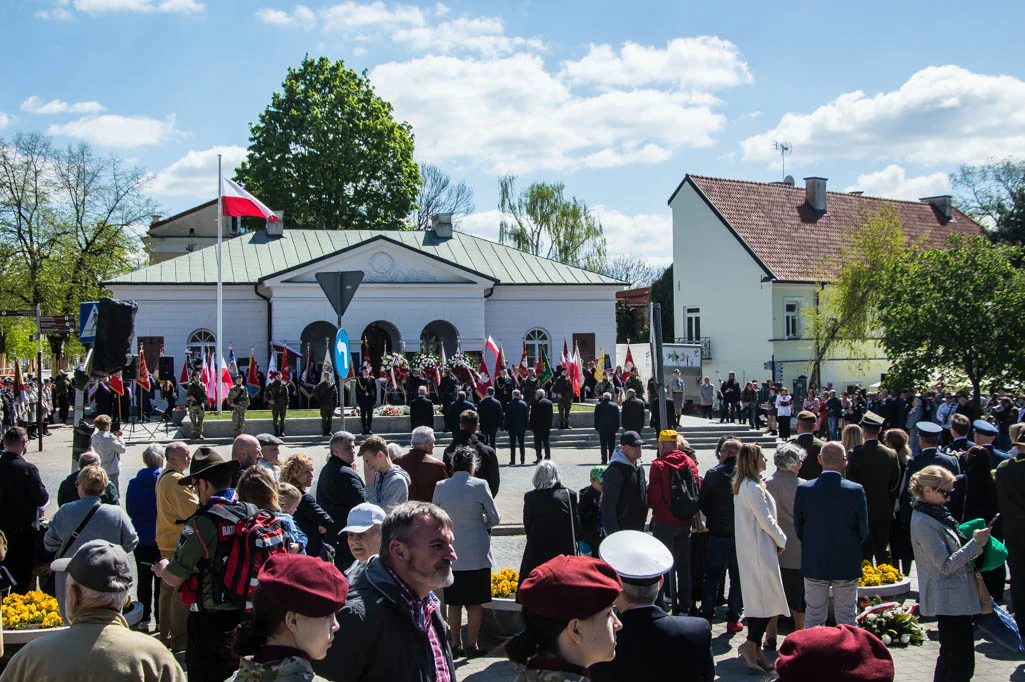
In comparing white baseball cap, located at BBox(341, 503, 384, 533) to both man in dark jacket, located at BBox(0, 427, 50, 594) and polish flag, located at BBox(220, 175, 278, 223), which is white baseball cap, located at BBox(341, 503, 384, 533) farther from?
polish flag, located at BBox(220, 175, 278, 223)

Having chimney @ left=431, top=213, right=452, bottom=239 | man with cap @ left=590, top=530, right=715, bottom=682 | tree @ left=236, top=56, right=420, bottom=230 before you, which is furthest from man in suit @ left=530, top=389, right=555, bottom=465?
tree @ left=236, top=56, right=420, bottom=230

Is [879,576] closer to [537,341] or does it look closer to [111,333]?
[111,333]

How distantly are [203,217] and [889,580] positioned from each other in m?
67.0

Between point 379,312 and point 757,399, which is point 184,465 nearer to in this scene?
point 757,399

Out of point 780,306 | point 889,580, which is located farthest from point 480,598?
point 780,306

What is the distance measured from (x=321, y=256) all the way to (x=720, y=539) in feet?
101

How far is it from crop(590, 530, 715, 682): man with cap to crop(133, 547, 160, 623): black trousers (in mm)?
5565

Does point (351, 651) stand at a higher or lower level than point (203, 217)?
lower

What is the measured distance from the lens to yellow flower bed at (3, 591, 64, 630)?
7.25 metres

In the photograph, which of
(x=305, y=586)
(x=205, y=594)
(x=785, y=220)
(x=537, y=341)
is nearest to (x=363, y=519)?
(x=205, y=594)

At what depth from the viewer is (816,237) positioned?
147 feet

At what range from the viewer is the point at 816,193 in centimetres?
4619

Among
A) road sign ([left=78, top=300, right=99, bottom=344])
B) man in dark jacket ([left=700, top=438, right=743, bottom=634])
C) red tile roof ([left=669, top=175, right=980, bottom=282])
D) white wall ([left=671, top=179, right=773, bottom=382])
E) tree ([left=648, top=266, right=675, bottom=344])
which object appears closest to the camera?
man in dark jacket ([left=700, top=438, right=743, bottom=634])

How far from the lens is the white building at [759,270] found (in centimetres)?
4119
